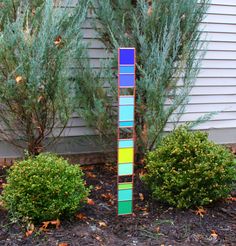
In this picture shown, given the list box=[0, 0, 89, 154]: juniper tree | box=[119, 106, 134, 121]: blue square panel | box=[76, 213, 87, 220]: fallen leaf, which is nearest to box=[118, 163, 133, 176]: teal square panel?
box=[119, 106, 134, 121]: blue square panel

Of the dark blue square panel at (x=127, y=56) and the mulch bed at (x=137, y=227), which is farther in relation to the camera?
the dark blue square panel at (x=127, y=56)

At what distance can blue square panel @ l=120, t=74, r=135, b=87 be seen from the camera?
140 inches

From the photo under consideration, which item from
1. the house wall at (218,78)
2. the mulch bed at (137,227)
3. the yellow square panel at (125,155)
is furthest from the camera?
the house wall at (218,78)

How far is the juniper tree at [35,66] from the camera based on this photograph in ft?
13.0

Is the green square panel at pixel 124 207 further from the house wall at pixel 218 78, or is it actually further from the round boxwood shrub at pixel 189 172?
the house wall at pixel 218 78

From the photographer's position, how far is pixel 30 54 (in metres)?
3.97

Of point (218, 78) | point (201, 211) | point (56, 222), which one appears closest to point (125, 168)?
point (56, 222)

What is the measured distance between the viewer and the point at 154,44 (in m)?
4.57

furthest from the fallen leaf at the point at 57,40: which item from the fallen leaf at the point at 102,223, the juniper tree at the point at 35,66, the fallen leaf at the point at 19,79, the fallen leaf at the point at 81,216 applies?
the fallen leaf at the point at 102,223

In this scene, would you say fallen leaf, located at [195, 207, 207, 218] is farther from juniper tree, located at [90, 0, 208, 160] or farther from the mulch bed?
juniper tree, located at [90, 0, 208, 160]

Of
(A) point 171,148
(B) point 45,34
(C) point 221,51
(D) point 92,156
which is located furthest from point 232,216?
(C) point 221,51

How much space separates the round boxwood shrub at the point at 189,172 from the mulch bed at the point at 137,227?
0.14 meters

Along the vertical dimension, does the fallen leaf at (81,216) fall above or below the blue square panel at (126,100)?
below

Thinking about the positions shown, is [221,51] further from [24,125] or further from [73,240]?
[73,240]
